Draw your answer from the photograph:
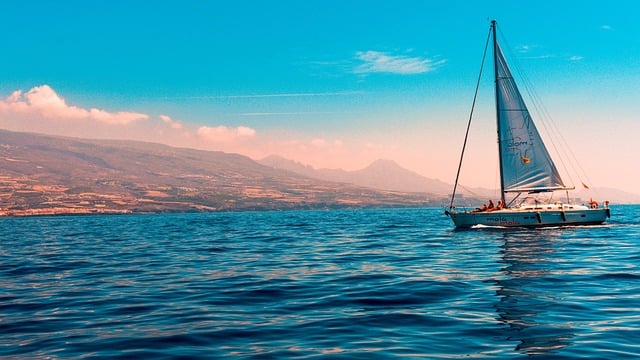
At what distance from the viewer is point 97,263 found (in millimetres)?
30844

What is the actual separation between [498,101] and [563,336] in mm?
54699

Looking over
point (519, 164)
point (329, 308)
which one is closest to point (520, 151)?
point (519, 164)

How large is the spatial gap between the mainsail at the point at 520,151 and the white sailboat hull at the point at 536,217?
12.0 feet

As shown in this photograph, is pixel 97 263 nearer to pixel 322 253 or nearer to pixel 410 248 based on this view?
pixel 322 253

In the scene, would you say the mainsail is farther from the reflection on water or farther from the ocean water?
the reflection on water

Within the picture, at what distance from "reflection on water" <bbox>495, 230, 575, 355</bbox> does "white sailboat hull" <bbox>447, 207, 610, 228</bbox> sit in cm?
3170

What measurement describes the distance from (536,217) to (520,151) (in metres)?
8.17

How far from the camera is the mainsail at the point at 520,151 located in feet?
202

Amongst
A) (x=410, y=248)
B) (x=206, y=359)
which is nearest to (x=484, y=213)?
(x=410, y=248)

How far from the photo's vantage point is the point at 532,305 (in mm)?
15656

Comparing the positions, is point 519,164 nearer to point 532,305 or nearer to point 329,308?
point 532,305

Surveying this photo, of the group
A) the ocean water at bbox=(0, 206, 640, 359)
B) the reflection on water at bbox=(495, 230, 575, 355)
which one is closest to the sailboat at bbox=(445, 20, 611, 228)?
the ocean water at bbox=(0, 206, 640, 359)

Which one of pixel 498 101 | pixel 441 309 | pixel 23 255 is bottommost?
pixel 23 255

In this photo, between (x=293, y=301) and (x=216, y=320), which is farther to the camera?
(x=293, y=301)
